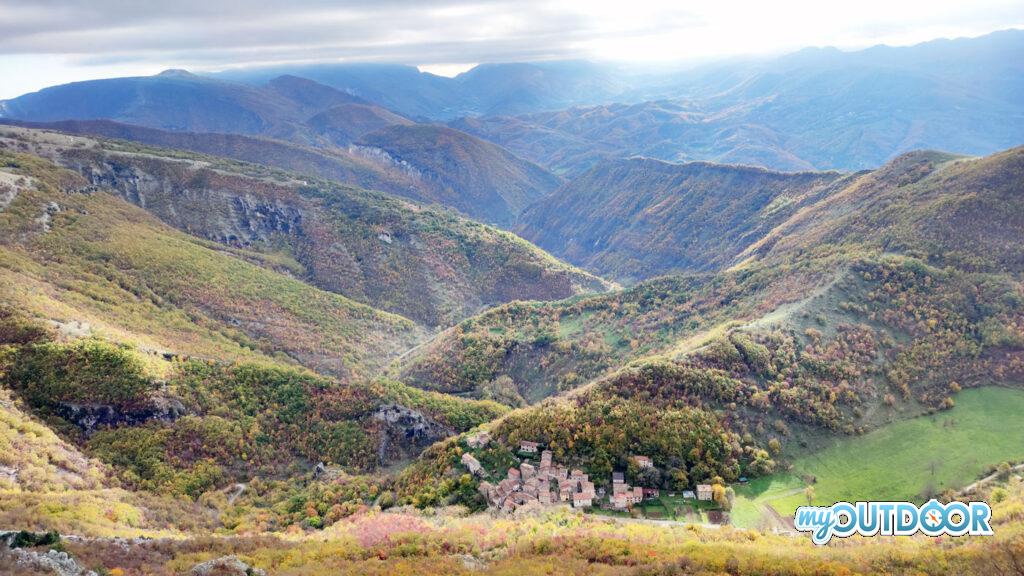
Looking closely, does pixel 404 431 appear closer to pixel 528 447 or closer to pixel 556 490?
pixel 528 447

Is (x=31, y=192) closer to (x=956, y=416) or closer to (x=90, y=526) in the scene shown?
(x=90, y=526)

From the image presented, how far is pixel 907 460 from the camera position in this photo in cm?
5916

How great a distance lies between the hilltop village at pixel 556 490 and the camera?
175 ft

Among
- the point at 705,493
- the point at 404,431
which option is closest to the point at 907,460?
the point at 705,493

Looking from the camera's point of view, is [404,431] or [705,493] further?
[404,431]

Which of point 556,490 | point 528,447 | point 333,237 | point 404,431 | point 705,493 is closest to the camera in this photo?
point 705,493

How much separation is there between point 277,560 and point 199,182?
537 ft

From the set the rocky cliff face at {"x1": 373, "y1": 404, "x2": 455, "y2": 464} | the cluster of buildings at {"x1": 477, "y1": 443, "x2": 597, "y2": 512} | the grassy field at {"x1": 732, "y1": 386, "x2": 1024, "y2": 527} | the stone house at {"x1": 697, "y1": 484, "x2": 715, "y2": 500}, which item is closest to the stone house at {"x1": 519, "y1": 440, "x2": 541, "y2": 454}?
the cluster of buildings at {"x1": 477, "y1": 443, "x2": 597, "y2": 512}

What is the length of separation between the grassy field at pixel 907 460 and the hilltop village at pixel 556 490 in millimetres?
7443

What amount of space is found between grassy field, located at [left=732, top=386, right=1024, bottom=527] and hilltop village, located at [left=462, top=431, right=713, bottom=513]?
7443 millimetres

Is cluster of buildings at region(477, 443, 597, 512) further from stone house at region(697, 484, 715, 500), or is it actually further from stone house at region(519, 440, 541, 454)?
stone house at region(697, 484, 715, 500)

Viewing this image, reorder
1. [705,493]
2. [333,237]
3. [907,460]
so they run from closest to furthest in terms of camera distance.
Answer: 1. [705,493]
2. [907,460]
3. [333,237]

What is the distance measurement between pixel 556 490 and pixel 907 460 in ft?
124

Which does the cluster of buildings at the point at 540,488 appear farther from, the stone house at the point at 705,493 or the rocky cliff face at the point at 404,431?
the rocky cliff face at the point at 404,431
